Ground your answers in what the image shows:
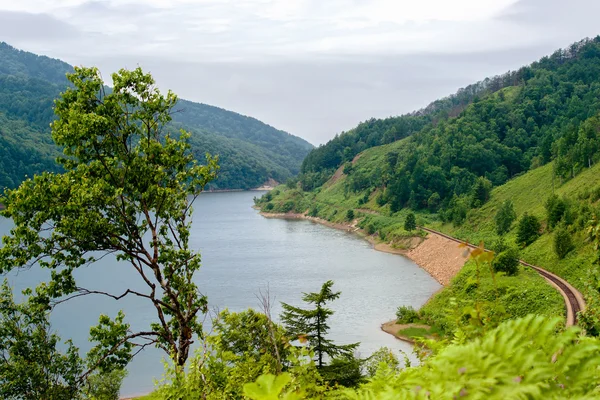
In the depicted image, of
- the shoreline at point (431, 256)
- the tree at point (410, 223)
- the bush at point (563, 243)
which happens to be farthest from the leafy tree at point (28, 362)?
the tree at point (410, 223)

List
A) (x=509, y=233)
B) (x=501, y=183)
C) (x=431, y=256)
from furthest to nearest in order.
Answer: (x=501, y=183) → (x=431, y=256) → (x=509, y=233)

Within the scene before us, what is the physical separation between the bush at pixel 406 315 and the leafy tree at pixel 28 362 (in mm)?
29394

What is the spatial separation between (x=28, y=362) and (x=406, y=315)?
3082cm

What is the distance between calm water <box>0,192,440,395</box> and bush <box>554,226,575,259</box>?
462 inches

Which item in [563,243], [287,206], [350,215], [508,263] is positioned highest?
[563,243]

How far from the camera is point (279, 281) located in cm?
5422

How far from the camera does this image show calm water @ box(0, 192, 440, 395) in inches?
1522

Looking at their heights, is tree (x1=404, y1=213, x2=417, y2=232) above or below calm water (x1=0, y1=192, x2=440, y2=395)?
above

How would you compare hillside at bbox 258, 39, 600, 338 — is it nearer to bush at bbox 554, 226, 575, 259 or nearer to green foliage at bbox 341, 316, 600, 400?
bush at bbox 554, 226, 575, 259

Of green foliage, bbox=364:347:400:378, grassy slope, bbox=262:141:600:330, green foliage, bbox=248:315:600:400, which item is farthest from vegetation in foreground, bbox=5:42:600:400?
grassy slope, bbox=262:141:600:330

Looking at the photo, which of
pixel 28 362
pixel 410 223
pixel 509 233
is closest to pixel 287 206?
pixel 410 223

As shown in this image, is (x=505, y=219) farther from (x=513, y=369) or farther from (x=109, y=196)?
(x=513, y=369)

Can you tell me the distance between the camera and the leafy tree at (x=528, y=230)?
4950cm

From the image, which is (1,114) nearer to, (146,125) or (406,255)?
(406,255)
